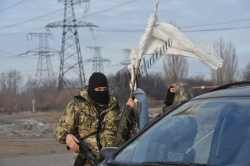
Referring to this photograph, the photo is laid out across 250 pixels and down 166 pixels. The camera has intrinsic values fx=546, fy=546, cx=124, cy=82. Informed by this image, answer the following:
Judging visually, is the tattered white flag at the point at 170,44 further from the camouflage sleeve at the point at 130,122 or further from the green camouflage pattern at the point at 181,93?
the green camouflage pattern at the point at 181,93

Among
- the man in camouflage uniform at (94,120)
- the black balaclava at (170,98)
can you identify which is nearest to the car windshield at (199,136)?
the man in camouflage uniform at (94,120)

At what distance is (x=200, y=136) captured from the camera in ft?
12.7

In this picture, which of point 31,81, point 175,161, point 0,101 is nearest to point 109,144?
point 175,161

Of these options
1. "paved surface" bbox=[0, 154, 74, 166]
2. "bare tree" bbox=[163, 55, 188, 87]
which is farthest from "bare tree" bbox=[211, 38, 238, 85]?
"paved surface" bbox=[0, 154, 74, 166]

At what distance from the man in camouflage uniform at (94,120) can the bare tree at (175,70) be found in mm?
52206

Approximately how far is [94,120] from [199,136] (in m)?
2.16

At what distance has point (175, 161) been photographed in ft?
12.3

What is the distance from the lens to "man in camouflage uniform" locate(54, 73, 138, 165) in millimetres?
5801

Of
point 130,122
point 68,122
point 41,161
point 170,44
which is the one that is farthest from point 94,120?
point 41,161

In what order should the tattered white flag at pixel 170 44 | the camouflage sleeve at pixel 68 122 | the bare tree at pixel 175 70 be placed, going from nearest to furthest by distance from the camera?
the camouflage sleeve at pixel 68 122, the tattered white flag at pixel 170 44, the bare tree at pixel 175 70

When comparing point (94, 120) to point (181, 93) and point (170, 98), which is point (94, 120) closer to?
point (181, 93)

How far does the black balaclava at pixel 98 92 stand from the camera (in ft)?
19.2

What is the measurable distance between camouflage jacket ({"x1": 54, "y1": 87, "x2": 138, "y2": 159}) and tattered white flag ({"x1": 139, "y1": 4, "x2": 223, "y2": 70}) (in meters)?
0.81

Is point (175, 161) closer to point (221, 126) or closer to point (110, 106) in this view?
point (221, 126)
